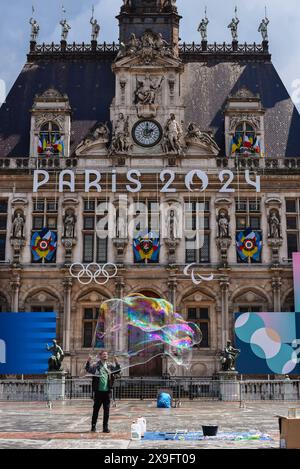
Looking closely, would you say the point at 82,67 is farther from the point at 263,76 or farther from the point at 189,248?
the point at 189,248

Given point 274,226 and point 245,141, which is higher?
point 245,141

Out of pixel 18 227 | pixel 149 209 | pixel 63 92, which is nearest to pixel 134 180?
pixel 149 209

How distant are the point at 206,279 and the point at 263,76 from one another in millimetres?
14702

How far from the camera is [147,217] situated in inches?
1453

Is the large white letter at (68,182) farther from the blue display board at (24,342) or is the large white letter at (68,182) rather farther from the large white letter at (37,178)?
the blue display board at (24,342)

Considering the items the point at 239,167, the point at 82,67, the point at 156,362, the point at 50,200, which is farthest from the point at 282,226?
the point at 82,67

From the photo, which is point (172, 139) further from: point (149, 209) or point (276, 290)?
point (276, 290)

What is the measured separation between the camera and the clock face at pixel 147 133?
1494 inches

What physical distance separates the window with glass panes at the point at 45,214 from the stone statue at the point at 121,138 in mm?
4441

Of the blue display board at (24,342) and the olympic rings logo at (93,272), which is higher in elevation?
the olympic rings logo at (93,272)

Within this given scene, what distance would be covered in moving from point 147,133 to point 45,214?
738 cm

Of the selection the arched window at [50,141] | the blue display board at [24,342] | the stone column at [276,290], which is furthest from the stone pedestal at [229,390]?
the arched window at [50,141]

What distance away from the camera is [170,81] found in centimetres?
3875

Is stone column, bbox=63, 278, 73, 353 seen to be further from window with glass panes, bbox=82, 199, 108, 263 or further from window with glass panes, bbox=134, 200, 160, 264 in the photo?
window with glass panes, bbox=134, 200, 160, 264
